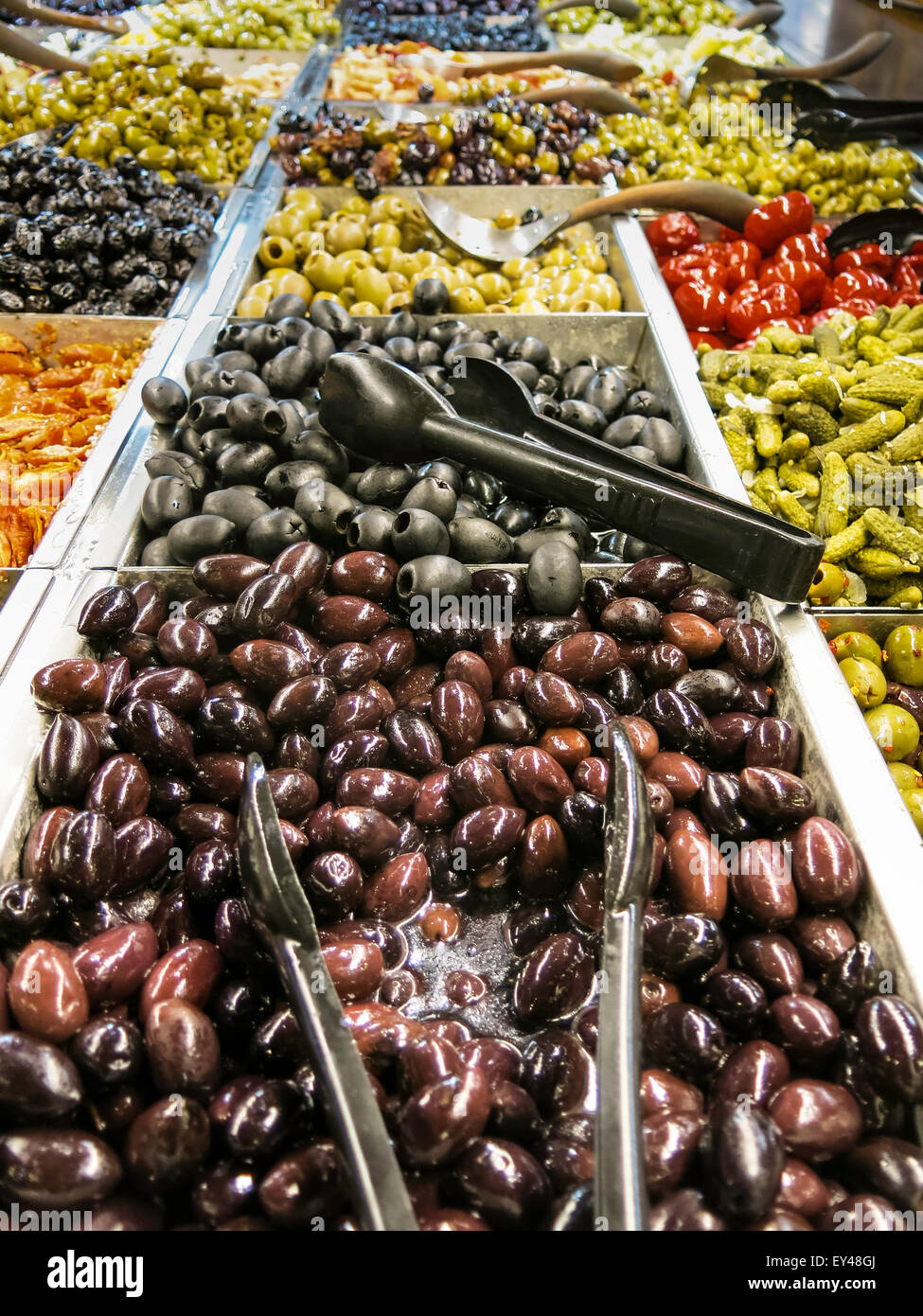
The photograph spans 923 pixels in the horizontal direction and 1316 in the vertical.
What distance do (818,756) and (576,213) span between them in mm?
2957

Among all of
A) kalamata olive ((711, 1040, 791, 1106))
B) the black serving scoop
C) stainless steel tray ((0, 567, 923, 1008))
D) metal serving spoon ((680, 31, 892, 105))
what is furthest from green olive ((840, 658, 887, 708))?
metal serving spoon ((680, 31, 892, 105))

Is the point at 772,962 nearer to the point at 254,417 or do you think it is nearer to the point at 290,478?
the point at 290,478

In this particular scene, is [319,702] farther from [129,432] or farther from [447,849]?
[129,432]

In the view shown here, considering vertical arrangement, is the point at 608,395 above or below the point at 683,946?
above

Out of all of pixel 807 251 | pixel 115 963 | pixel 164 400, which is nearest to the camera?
pixel 115 963

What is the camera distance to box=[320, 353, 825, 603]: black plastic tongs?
5.39 feet

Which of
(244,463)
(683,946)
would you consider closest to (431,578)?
(244,463)

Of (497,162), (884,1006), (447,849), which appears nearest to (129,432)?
(447,849)

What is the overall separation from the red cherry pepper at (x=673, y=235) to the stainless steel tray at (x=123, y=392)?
6.73ft

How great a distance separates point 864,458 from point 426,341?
51.4 inches

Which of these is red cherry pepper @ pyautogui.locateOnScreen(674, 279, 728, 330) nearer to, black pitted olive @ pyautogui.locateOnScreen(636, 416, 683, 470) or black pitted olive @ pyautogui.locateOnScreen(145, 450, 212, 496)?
black pitted olive @ pyautogui.locateOnScreen(636, 416, 683, 470)

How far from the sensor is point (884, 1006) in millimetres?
1071

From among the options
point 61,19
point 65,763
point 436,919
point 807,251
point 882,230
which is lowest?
point 436,919

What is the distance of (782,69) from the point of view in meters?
4.78
